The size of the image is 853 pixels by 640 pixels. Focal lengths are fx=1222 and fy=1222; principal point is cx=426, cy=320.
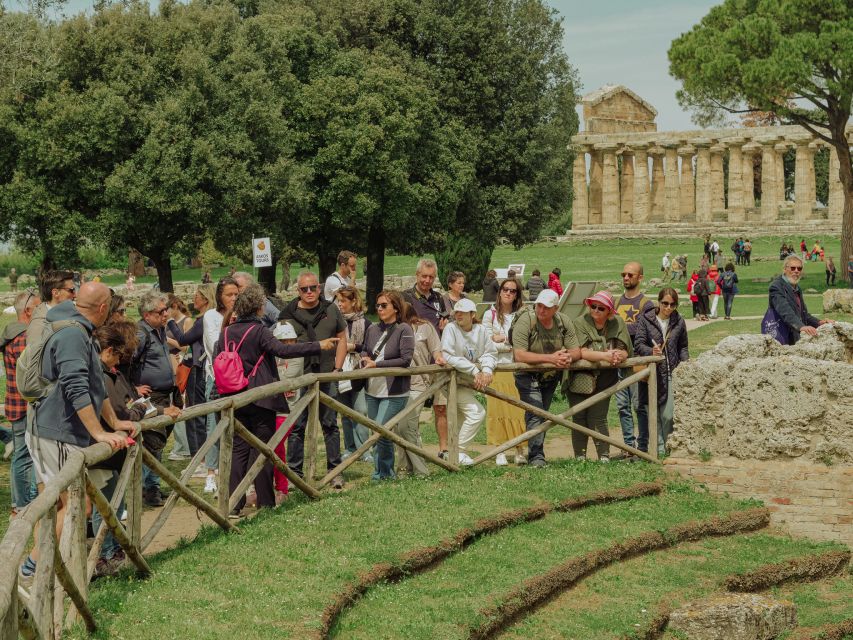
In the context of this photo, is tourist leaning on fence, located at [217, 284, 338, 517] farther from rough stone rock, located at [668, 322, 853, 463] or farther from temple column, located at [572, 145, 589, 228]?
temple column, located at [572, 145, 589, 228]

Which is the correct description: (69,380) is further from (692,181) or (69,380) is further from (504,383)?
(692,181)

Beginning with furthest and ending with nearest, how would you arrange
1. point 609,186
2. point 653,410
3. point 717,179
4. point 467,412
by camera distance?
point 609,186, point 717,179, point 653,410, point 467,412

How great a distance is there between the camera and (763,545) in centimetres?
1081

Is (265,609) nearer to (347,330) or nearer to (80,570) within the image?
(80,570)

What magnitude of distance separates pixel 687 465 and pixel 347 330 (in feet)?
12.0

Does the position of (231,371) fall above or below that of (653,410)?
above

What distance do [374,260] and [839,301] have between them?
1481cm

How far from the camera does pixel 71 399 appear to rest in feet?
25.5

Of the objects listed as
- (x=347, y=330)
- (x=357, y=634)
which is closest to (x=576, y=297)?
(x=347, y=330)

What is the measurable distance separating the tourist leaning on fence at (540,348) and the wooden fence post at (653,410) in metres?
0.86

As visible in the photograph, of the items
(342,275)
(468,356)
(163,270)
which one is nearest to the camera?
(468,356)

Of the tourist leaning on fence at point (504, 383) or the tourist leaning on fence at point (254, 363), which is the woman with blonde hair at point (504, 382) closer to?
the tourist leaning on fence at point (504, 383)

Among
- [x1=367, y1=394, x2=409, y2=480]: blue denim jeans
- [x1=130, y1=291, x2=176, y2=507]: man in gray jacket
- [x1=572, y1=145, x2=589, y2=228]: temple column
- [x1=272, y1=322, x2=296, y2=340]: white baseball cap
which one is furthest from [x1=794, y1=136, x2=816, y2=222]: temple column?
[x1=130, y1=291, x2=176, y2=507]: man in gray jacket

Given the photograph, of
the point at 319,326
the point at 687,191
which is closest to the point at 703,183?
the point at 687,191
